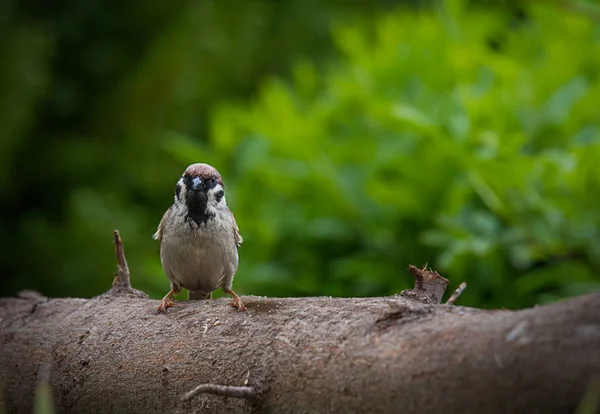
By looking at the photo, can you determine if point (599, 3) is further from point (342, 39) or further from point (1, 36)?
point (1, 36)

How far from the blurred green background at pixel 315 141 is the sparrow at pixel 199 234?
39.6 inches

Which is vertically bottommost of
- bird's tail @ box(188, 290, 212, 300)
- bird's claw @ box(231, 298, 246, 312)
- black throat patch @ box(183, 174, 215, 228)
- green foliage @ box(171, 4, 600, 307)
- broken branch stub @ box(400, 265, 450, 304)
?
Result: broken branch stub @ box(400, 265, 450, 304)

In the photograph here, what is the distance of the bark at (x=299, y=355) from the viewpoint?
191cm

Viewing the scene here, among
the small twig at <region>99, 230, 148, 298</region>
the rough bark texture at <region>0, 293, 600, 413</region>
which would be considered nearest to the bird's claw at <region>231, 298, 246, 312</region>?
the rough bark texture at <region>0, 293, 600, 413</region>

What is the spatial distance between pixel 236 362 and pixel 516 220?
2166 millimetres

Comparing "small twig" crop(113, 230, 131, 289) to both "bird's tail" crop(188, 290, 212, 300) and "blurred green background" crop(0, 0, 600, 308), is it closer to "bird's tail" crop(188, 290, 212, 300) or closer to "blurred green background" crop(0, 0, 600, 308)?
"bird's tail" crop(188, 290, 212, 300)

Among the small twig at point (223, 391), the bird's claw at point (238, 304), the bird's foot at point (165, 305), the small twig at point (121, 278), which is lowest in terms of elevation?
the small twig at point (223, 391)

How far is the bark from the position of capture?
6.27ft

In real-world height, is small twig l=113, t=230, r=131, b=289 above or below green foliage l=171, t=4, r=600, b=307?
below

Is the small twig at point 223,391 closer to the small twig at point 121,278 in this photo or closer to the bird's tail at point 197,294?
the small twig at point 121,278

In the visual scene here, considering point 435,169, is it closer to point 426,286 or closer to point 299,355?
point 426,286

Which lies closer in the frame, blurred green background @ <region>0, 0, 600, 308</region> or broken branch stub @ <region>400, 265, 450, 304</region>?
broken branch stub @ <region>400, 265, 450, 304</region>

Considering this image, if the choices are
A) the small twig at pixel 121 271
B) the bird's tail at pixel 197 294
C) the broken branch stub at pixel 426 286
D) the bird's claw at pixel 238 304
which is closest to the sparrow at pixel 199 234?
the bird's tail at pixel 197 294

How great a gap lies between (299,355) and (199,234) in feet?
4.33
